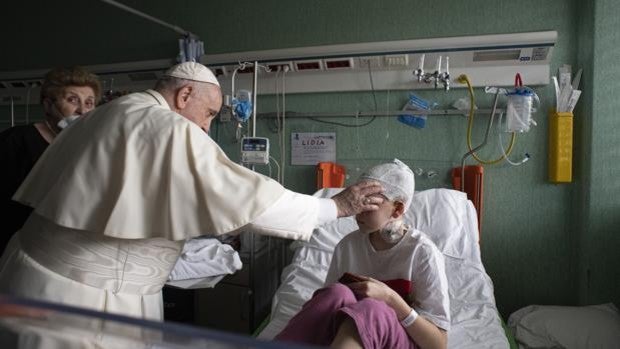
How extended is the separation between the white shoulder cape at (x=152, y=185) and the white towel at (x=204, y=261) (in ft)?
3.21

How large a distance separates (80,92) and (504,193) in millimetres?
2572

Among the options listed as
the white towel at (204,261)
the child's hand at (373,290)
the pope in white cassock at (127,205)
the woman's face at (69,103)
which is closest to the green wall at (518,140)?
the white towel at (204,261)

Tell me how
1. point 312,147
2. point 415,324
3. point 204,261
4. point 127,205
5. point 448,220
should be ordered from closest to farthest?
1. point 127,205
2. point 415,324
3. point 204,261
4. point 448,220
5. point 312,147

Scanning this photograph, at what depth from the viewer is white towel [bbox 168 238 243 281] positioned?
2109 millimetres

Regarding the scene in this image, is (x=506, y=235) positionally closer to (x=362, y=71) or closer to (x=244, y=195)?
(x=362, y=71)

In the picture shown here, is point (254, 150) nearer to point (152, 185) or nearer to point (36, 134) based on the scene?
point (36, 134)

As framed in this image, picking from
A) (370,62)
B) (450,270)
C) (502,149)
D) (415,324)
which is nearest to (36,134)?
(415,324)

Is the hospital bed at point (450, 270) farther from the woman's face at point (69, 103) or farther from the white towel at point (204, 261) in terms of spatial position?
the woman's face at point (69, 103)

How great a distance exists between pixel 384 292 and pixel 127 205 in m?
0.83

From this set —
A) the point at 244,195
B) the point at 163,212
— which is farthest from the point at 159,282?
the point at 244,195

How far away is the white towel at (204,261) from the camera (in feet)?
6.92

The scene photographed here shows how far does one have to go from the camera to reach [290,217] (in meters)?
1.11

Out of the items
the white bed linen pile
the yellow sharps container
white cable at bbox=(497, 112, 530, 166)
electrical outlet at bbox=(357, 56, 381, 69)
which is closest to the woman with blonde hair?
the white bed linen pile

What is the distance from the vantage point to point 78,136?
3.67 feet
